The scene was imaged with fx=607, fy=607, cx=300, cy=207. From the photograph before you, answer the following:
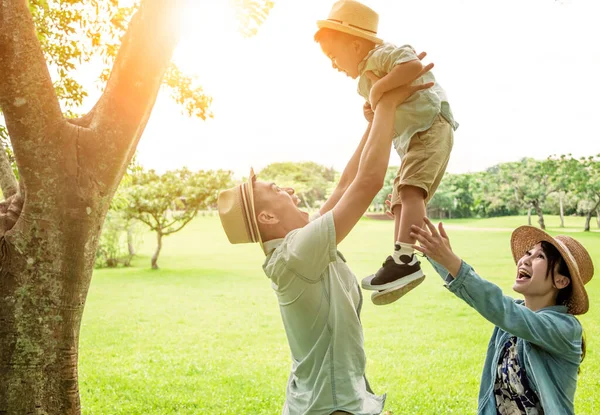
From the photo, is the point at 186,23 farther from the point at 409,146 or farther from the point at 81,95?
the point at 81,95

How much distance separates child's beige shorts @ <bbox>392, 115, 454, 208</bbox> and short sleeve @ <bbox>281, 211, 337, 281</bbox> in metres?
0.45

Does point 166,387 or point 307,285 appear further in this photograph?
point 166,387

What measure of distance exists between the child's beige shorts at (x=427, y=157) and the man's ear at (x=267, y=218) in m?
0.43

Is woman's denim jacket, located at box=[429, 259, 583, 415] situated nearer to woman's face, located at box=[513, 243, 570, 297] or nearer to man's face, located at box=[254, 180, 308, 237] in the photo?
woman's face, located at box=[513, 243, 570, 297]

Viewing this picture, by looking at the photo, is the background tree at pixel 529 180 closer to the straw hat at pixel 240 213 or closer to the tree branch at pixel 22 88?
the tree branch at pixel 22 88

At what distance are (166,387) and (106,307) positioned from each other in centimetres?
554

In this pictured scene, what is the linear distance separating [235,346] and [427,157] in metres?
6.64

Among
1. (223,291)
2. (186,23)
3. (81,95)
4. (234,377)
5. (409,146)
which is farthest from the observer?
(223,291)

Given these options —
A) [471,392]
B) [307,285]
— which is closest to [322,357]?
[307,285]

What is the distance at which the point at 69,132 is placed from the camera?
2285 millimetres

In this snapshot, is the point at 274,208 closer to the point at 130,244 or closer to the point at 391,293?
the point at 391,293

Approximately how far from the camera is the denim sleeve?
1694mm

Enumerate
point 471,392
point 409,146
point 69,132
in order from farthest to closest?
point 471,392 → point 69,132 → point 409,146

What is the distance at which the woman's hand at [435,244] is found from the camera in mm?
1592
